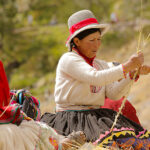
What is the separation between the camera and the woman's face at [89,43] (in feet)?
7.91

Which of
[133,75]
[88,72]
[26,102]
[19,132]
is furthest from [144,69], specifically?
[19,132]

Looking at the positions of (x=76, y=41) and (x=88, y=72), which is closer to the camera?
(x=88, y=72)

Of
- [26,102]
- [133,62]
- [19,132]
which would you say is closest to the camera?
[19,132]

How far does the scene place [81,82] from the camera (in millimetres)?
2396

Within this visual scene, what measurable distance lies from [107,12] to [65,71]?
1224 centimetres

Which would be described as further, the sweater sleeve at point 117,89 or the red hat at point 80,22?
the sweater sleeve at point 117,89

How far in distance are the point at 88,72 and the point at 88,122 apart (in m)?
0.33

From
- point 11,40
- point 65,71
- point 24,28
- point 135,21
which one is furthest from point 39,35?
point 65,71

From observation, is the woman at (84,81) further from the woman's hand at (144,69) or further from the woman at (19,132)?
the woman at (19,132)

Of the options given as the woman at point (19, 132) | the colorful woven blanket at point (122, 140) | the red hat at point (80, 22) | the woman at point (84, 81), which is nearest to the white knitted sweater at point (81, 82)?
the woman at point (84, 81)

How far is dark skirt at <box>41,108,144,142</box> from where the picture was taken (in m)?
2.22

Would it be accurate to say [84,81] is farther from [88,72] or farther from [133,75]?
[133,75]

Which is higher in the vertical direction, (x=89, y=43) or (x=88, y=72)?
(x=89, y=43)

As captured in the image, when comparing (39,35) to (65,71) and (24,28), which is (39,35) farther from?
(65,71)
